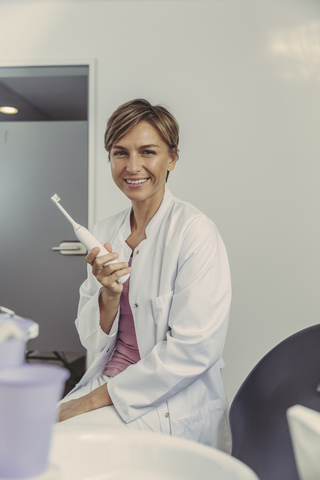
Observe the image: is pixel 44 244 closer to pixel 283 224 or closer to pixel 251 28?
pixel 283 224

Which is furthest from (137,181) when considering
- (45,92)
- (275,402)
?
(45,92)

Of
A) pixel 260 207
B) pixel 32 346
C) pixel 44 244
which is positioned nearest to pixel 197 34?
pixel 260 207

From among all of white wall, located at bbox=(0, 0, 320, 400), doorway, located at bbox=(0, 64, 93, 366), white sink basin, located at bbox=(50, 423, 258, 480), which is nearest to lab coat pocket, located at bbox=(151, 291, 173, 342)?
white sink basin, located at bbox=(50, 423, 258, 480)

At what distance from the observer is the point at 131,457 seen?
0.61m

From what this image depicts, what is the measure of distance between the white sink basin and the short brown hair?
0.88m

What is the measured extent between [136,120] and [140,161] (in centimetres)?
11

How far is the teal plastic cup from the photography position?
0.43 m

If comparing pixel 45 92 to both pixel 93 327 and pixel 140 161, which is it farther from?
pixel 93 327

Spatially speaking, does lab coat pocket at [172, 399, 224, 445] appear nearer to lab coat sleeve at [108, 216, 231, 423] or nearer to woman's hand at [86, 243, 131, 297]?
lab coat sleeve at [108, 216, 231, 423]

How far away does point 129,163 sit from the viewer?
1.34 meters

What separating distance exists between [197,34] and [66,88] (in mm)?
773

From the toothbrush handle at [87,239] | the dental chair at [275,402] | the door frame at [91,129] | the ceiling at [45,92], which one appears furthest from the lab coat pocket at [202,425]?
the ceiling at [45,92]

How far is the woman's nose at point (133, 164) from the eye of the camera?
133 centimetres

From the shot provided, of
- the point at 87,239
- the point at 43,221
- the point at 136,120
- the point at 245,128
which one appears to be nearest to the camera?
the point at 87,239
